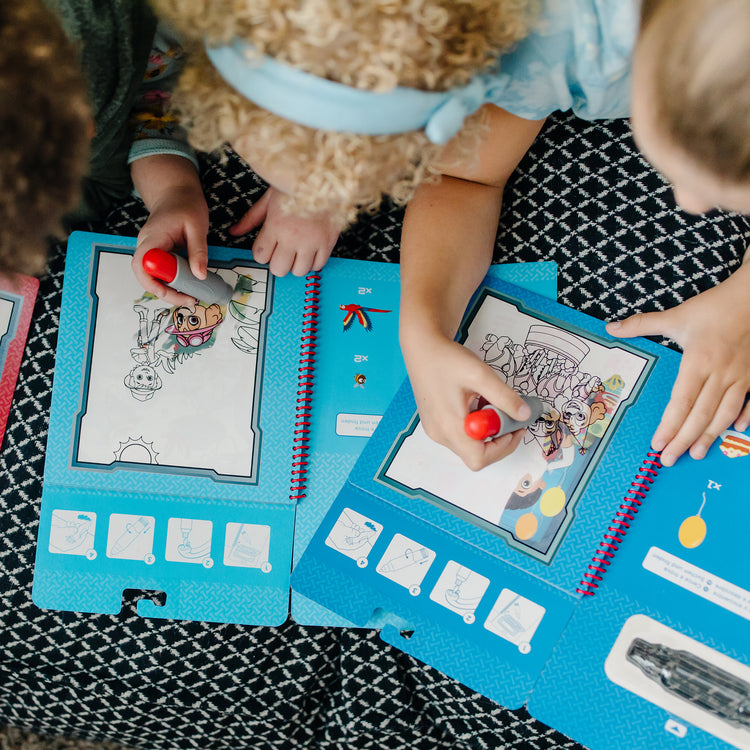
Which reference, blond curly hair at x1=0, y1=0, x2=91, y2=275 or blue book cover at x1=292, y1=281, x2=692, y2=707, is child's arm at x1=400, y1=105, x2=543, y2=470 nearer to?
blue book cover at x1=292, y1=281, x2=692, y2=707

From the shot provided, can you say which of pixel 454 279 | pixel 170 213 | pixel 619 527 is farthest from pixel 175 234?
pixel 619 527

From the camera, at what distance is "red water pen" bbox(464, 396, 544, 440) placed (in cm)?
58

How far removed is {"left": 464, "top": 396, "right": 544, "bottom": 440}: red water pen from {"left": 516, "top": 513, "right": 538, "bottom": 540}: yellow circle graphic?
0.29 feet

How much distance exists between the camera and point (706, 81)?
371mm

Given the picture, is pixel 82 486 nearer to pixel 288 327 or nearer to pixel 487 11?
pixel 288 327

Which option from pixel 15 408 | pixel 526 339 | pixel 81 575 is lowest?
pixel 81 575

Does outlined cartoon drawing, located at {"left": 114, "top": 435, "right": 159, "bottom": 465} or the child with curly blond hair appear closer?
the child with curly blond hair

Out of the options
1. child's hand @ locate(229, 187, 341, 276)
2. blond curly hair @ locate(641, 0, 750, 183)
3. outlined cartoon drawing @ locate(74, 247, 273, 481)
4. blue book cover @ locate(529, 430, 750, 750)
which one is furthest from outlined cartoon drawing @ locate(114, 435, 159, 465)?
blond curly hair @ locate(641, 0, 750, 183)

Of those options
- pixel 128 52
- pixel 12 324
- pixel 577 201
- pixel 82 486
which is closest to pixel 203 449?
pixel 82 486

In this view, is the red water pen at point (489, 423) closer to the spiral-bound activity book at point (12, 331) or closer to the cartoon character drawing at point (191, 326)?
the cartoon character drawing at point (191, 326)

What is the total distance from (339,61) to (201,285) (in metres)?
0.31

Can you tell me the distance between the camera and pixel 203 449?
691 millimetres

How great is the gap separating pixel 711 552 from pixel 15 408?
694 millimetres

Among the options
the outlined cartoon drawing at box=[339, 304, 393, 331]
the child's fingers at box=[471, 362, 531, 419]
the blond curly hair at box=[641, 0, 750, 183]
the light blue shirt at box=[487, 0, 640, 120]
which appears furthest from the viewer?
the outlined cartoon drawing at box=[339, 304, 393, 331]
